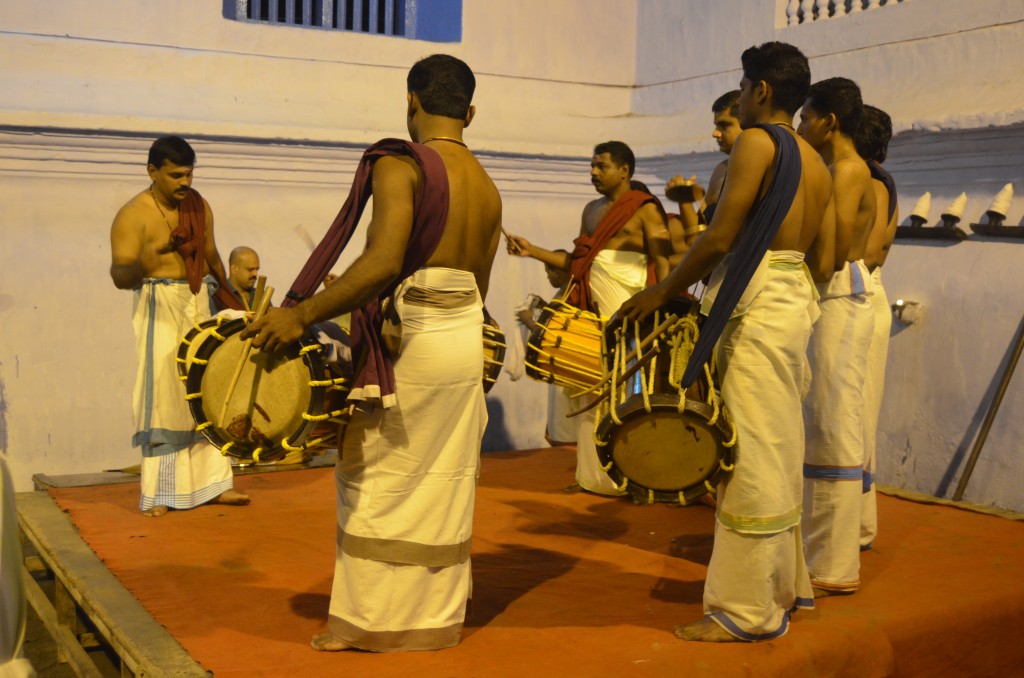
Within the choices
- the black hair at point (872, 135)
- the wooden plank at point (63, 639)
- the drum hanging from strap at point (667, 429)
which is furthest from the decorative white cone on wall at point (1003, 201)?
the wooden plank at point (63, 639)

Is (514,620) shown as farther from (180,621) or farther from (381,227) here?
(381,227)

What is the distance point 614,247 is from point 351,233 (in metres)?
2.98

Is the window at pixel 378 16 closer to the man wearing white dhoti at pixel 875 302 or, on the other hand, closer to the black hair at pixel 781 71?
the man wearing white dhoti at pixel 875 302

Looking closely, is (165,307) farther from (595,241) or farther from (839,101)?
(839,101)

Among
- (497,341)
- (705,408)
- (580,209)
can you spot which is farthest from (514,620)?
(580,209)

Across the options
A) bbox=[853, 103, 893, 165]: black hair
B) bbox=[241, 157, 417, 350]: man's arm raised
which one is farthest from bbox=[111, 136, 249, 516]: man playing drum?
bbox=[853, 103, 893, 165]: black hair

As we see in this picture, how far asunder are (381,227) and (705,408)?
1223 millimetres

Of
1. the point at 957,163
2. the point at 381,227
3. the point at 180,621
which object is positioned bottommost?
the point at 180,621

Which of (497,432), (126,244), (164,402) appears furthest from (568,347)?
(497,432)

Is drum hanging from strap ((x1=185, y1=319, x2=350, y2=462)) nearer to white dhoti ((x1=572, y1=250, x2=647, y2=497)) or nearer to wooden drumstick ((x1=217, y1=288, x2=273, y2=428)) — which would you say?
wooden drumstick ((x1=217, y1=288, x2=273, y2=428))

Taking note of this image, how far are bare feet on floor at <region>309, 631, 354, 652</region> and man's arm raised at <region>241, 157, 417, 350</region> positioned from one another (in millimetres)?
1038

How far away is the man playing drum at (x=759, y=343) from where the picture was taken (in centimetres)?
391

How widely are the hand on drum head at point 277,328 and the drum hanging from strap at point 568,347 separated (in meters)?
1.64

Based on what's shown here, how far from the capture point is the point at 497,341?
5.36 m
